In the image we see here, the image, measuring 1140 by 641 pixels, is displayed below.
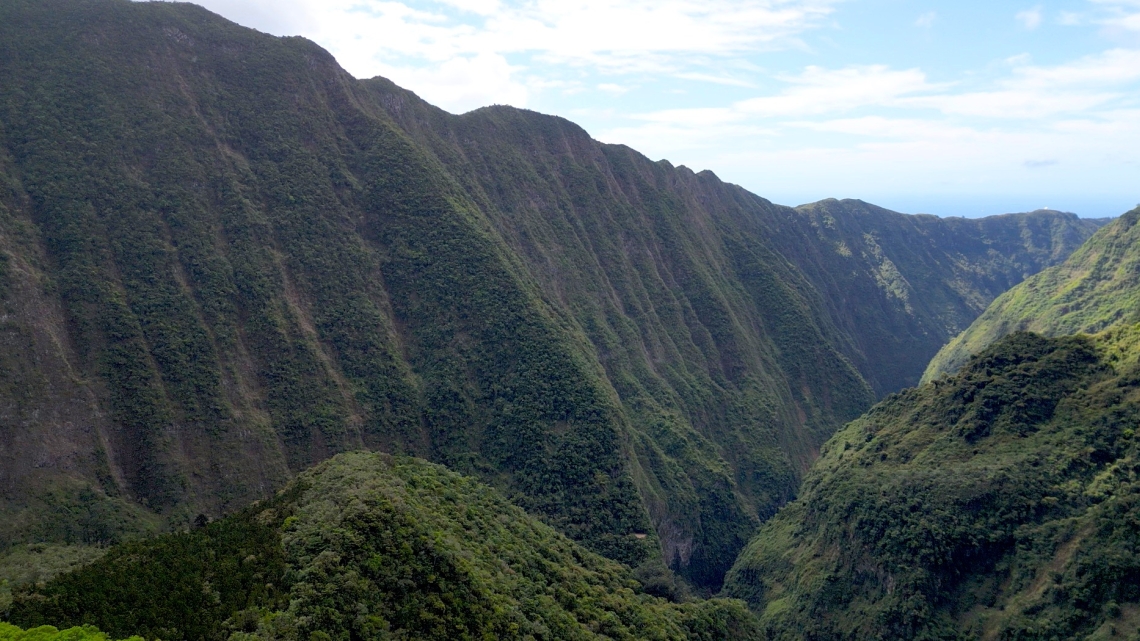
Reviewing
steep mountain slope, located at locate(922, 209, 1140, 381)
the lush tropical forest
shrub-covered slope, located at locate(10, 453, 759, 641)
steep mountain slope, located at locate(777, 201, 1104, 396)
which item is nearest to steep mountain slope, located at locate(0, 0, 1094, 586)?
the lush tropical forest

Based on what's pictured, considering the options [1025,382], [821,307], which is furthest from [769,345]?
[1025,382]

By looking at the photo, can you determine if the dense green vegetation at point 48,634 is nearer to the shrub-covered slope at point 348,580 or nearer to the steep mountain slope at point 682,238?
the shrub-covered slope at point 348,580

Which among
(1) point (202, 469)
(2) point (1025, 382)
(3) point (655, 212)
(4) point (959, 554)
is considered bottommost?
(4) point (959, 554)

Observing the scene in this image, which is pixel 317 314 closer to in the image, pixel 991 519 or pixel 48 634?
pixel 48 634

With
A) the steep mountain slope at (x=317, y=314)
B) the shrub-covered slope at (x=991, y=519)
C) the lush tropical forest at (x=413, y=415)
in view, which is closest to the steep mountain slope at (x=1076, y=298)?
the lush tropical forest at (x=413, y=415)

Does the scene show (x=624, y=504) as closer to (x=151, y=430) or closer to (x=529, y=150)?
(x=151, y=430)

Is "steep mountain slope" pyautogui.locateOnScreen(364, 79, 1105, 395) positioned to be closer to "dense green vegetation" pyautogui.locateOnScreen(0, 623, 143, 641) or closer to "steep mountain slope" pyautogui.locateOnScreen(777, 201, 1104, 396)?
"steep mountain slope" pyautogui.locateOnScreen(777, 201, 1104, 396)
